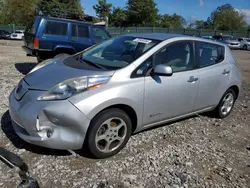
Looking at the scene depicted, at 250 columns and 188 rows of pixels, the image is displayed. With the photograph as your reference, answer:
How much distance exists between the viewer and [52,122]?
119 inches

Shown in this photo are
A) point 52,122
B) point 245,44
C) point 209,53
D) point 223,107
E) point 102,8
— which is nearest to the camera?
point 52,122

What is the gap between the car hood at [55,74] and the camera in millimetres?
3271

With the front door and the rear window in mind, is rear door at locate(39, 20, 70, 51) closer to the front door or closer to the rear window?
the rear window

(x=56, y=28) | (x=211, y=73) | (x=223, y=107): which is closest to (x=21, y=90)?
(x=211, y=73)

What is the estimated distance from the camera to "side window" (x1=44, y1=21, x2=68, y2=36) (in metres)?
8.47

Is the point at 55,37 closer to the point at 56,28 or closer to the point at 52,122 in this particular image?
the point at 56,28

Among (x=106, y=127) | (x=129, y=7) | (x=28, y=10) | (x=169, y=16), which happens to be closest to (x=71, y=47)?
(x=106, y=127)

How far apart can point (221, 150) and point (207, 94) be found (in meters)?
1.07

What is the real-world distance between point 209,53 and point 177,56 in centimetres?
94

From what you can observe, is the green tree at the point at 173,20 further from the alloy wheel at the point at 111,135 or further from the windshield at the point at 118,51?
the alloy wheel at the point at 111,135

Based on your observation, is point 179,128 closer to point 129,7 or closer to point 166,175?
point 166,175

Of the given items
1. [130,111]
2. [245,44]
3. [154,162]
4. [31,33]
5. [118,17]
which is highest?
[118,17]

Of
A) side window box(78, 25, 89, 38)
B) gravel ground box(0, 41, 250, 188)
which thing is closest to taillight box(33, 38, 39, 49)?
side window box(78, 25, 89, 38)

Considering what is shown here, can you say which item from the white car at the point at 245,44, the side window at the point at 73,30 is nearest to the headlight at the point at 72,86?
the side window at the point at 73,30
